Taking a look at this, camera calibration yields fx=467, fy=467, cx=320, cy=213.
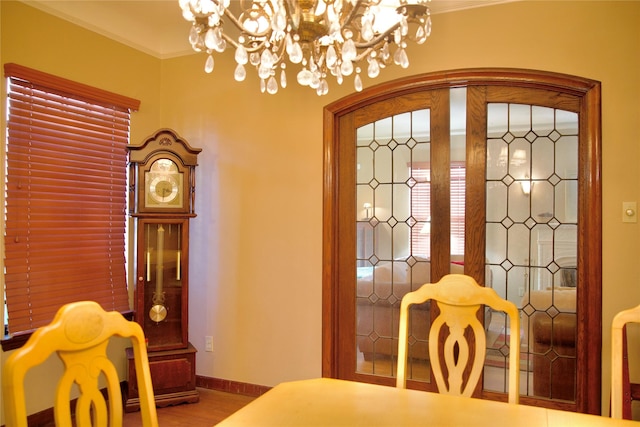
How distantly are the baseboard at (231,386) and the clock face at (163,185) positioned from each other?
136cm

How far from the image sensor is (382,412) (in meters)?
1.33

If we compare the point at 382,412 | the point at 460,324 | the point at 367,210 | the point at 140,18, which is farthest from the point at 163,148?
the point at 382,412

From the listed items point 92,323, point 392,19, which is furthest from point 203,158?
point 92,323

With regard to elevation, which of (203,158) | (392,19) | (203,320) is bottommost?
(203,320)

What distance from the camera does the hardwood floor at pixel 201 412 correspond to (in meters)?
2.91

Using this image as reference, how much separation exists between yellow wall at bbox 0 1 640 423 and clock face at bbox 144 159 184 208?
1.23 ft

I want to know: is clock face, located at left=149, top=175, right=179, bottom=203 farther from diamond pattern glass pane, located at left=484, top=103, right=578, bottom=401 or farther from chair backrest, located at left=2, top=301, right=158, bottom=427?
diamond pattern glass pane, located at left=484, top=103, right=578, bottom=401

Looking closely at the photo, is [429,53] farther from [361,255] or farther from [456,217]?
[361,255]

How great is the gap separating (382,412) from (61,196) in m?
2.56

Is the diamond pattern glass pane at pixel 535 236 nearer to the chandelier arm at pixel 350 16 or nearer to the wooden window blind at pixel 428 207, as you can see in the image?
the wooden window blind at pixel 428 207

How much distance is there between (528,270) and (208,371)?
239 cm

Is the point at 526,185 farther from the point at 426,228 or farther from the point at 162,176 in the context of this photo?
the point at 162,176

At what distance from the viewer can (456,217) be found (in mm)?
2928

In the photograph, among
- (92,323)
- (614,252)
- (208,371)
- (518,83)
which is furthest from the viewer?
(208,371)
